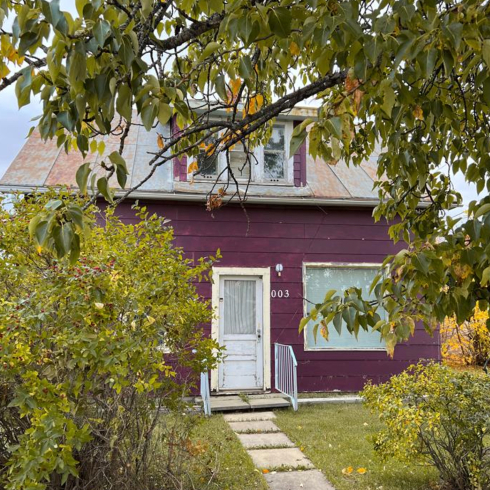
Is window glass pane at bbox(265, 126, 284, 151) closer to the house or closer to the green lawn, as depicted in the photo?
the house

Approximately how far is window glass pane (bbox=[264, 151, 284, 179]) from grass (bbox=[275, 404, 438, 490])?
4.30 metres

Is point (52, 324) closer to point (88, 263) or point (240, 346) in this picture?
point (88, 263)

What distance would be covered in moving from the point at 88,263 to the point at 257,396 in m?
6.10

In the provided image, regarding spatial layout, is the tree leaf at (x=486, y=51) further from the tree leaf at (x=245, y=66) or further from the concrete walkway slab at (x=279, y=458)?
the concrete walkway slab at (x=279, y=458)

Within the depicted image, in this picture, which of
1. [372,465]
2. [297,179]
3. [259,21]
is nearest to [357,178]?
[297,179]

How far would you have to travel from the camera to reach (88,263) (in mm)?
3287

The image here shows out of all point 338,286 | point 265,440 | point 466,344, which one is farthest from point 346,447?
point 466,344

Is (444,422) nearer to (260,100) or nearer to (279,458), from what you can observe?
(279,458)

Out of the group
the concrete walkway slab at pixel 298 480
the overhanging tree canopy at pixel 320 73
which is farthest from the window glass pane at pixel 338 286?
the overhanging tree canopy at pixel 320 73

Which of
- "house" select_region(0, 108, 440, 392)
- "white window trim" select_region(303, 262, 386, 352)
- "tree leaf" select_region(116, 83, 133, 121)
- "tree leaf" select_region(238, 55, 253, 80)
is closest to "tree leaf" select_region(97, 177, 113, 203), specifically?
"tree leaf" select_region(116, 83, 133, 121)

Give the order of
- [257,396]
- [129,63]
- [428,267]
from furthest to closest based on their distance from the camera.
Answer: [257,396], [428,267], [129,63]

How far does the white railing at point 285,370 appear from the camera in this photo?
8.48 m

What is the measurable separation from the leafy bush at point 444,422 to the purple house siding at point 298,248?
4.90m

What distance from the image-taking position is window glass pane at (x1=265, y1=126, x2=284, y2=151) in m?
9.92
